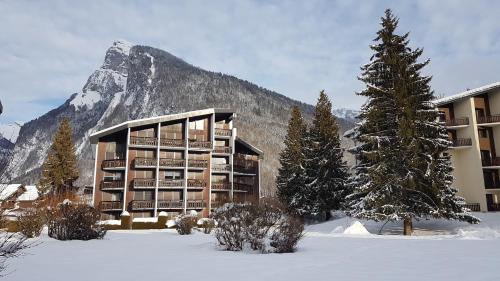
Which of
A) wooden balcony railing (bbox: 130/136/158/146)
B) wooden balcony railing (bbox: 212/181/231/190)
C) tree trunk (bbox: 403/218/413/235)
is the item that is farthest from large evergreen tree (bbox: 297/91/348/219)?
wooden balcony railing (bbox: 130/136/158/146)

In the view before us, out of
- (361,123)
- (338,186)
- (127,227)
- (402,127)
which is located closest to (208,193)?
(127,227)

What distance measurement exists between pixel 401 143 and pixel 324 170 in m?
15.9

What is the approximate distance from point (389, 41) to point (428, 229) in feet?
42.8

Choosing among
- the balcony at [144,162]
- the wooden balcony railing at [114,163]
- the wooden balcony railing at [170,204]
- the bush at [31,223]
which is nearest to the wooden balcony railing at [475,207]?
the wooden balcony railing at [170,204]

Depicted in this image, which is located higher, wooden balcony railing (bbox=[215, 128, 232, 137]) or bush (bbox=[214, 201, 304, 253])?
wooden balcony railing (bbox=[215, 128, 232, 137])

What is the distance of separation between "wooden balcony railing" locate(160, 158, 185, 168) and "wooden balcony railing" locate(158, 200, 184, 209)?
4.28 m

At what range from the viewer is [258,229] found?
551 inches

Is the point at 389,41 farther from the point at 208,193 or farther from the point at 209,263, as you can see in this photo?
the point at 208,193

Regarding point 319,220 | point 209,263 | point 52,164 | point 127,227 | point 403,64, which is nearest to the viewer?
point 209,263

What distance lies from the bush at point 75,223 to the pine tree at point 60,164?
28540 millimetres

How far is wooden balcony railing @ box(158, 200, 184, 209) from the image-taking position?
45.4 m

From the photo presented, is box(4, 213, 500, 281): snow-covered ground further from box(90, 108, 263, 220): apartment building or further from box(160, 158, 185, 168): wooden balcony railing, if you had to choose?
box(160, 158, 185, 168): wooden balcony railing

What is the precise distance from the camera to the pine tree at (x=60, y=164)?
4675cm

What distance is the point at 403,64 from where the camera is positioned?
2502cm
